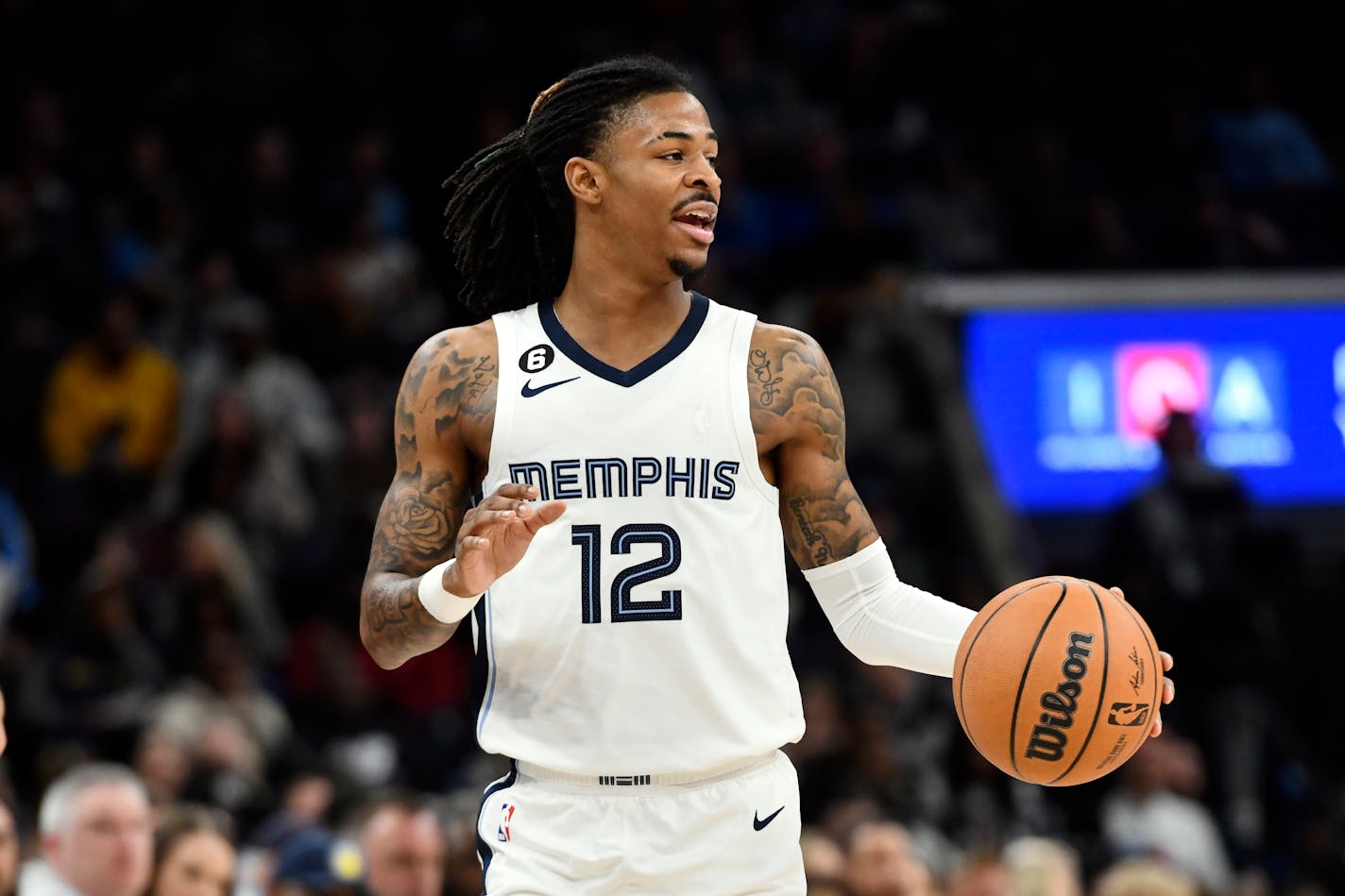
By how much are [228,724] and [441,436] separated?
17.3 feet

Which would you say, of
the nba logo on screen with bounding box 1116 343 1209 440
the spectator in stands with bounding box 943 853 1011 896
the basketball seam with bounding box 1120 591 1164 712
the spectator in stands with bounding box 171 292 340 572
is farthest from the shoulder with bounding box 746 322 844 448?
the nba logo on screen with bounding box 1116 343 1209 440

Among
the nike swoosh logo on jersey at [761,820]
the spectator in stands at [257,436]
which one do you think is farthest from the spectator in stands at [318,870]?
the spectator in stands at [257,436]

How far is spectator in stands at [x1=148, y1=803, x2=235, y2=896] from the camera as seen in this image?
6062 millimetres

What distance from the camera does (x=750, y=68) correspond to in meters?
13.1

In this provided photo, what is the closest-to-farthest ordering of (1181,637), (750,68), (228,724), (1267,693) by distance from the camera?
(228,724) < (1181,637) < (1267,693) < (750,68)

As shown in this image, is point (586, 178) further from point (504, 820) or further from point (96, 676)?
point (96, 676)

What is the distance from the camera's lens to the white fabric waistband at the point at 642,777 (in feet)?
12.4

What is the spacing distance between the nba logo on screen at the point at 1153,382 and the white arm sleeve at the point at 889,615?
9.02 metres

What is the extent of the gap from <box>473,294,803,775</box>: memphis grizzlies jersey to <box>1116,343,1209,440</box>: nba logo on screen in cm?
919

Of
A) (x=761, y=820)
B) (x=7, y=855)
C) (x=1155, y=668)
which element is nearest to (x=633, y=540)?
(x=761, y=820)

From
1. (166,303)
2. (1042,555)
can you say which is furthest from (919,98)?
(166,303)

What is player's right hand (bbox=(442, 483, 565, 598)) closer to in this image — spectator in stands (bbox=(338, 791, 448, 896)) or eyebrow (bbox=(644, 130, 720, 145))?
eyebrow (bbox=(644, 130, 720, 145))

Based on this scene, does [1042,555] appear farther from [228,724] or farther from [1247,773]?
[228,724]

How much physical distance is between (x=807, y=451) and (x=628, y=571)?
484 millimetres
